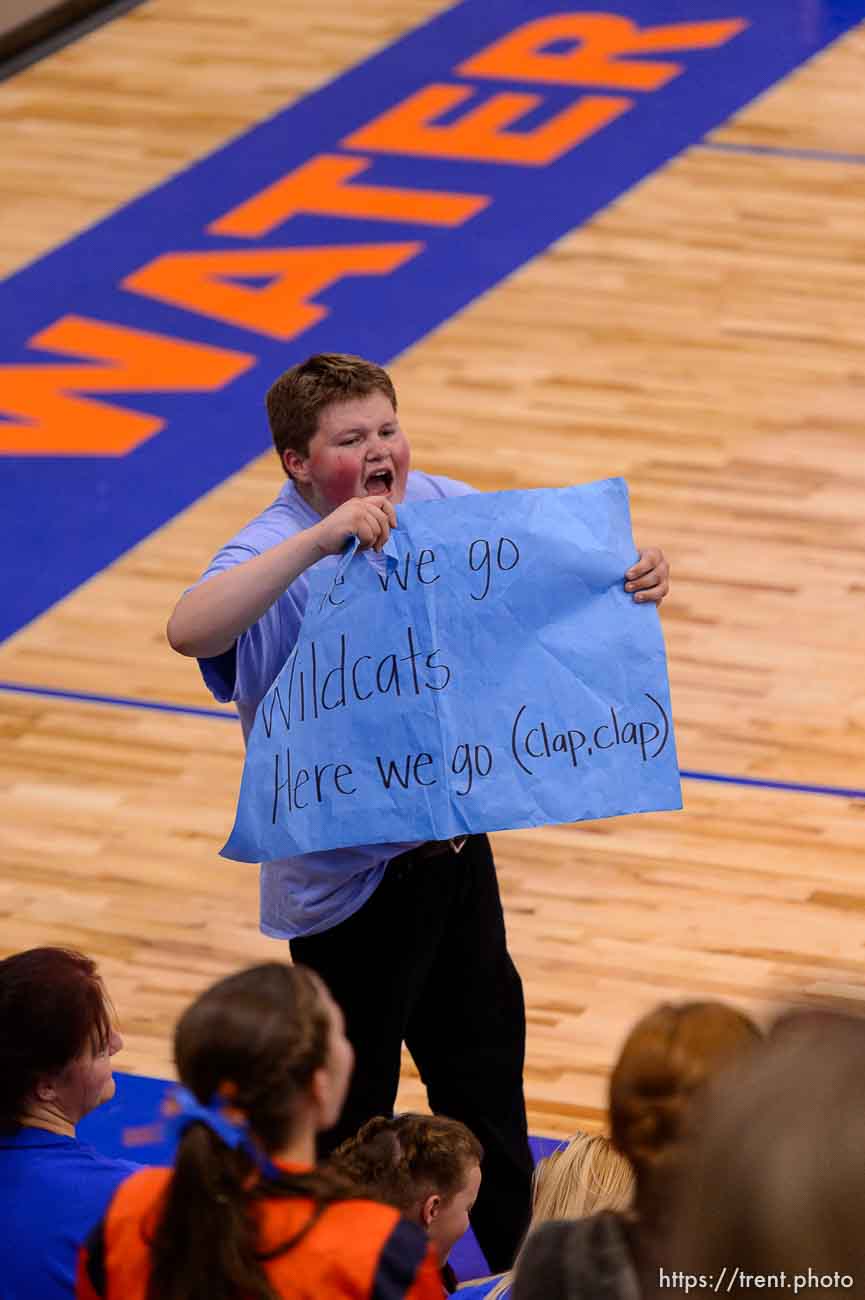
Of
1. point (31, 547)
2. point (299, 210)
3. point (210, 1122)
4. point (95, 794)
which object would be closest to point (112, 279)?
point (299, 210)

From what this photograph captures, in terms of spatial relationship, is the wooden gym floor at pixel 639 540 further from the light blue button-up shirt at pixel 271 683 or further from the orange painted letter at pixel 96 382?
the light blue button-up shirt at pixel 271 683

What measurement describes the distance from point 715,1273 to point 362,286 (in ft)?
18.4

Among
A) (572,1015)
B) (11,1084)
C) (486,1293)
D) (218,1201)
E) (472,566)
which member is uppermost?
(472,566)

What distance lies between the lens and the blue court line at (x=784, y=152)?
7.44m

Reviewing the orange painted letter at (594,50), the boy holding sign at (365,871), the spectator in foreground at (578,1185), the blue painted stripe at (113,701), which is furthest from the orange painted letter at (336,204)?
the spectator in foreground at (578,1185)

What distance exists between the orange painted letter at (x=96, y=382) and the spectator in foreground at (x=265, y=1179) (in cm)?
409

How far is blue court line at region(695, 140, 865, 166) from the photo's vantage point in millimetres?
7440

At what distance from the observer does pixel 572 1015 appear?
3.86 m

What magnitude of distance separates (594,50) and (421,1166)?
6.29 meters

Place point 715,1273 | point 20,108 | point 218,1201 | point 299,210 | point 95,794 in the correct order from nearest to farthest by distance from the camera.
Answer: point 715,1273 < point 218,1201 < point 95,794 < point 299,210 < point 20,108

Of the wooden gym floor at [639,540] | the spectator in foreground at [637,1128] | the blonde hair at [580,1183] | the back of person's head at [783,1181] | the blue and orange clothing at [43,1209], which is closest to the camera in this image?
the back of person's head at [783,1181]

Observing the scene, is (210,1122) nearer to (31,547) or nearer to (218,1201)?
(218,1201)

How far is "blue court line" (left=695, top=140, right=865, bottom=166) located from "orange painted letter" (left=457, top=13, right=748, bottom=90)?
0.59 meters

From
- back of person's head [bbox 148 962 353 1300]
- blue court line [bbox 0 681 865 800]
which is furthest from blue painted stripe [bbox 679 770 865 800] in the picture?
back of person's head [bbox 148 962 353 1300]
